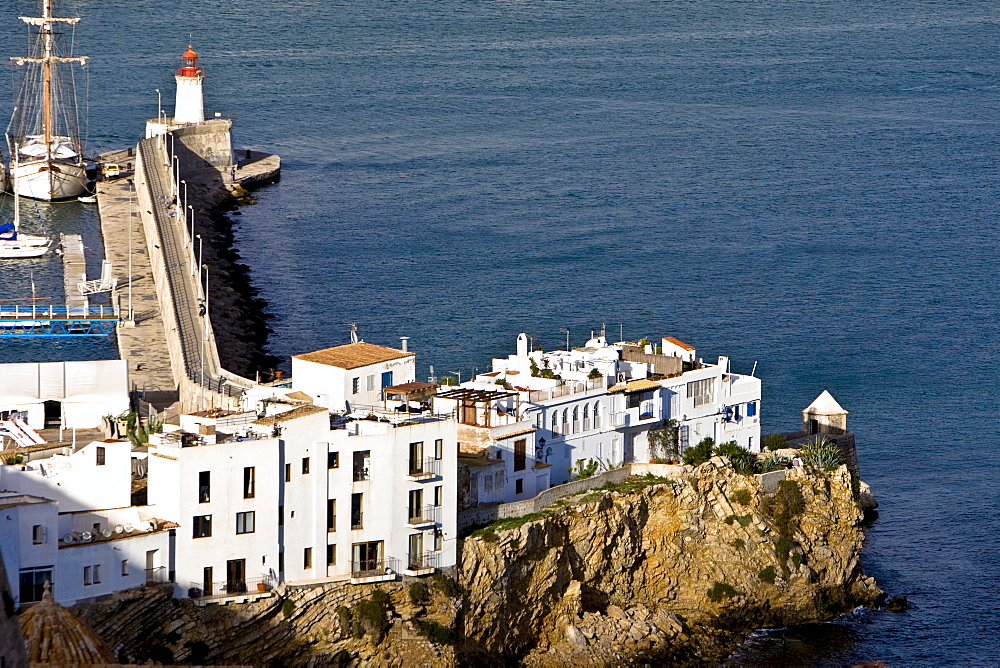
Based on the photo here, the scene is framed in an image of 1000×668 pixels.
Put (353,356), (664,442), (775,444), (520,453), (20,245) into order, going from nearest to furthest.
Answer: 1. (520,453)
2. (353,356)
3. (664,442)
4. (775,444)
5. (20,245)

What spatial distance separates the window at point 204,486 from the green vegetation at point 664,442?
1748 cm

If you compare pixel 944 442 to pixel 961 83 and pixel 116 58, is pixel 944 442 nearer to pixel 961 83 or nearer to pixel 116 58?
pixel 961 83

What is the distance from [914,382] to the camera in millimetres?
87562

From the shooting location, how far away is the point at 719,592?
180 feet

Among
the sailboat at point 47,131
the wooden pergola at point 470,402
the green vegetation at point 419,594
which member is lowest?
Result: the green vegetation at point 419,594

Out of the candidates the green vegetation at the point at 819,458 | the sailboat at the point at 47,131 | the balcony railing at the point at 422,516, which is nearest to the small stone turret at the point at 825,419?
the green vegetation at the point at 819,458

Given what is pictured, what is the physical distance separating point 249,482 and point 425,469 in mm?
4710

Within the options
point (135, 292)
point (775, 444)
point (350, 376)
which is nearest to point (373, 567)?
point (350, 376)

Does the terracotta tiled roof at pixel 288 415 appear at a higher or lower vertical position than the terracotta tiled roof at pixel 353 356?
lower

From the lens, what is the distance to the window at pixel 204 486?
45375mm

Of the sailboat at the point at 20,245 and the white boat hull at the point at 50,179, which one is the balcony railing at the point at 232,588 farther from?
the white boat hull at the point at 50,179

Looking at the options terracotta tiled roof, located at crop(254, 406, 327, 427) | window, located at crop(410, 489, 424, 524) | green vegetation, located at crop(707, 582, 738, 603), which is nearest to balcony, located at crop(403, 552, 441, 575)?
window, located at crop(410, 489, 424, 524)

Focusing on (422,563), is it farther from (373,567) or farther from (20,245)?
(20,245)

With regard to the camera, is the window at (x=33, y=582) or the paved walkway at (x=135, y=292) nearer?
the window at (x=33, y=582)
